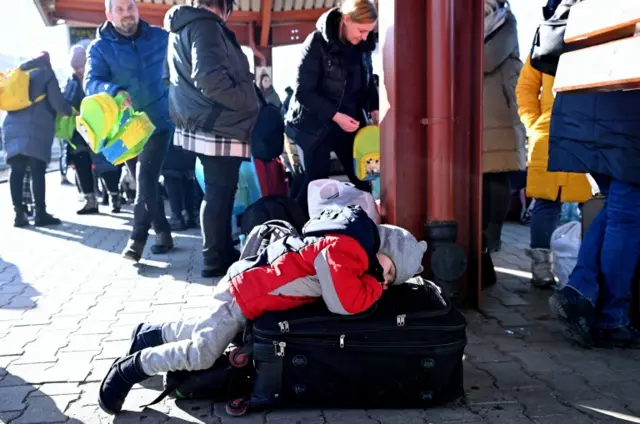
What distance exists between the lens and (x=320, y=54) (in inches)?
170

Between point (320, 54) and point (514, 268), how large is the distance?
7.02ft

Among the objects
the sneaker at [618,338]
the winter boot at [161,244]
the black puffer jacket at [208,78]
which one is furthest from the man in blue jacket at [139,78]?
the sneaker at [618,338]

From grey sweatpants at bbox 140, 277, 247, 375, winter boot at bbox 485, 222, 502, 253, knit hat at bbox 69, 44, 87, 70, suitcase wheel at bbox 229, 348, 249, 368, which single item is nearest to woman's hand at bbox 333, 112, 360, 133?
winter boot at bbox 485, 222, 502, 253

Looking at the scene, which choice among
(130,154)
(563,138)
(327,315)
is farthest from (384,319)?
(130,154)

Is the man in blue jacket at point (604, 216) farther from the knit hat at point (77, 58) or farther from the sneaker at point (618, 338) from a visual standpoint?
the knit hat at point (77, 58)

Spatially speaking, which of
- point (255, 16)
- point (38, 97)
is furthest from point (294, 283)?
point (255, 16)

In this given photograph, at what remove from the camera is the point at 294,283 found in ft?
8.68

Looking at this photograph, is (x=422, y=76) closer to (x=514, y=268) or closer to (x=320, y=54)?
(x=320, y=54)

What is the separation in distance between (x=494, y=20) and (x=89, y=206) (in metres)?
5.77

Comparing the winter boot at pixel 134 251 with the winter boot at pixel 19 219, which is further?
the winter boot at pixel 19 219

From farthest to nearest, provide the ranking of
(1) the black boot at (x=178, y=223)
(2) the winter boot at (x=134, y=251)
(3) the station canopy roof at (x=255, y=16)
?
(3) the station canopy roof at (x=255, y=16) < (1) the black boot at (x=178, y=223) < (2) the winter boot at (x=134, y=251)

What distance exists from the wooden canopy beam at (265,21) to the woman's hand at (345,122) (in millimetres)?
7562

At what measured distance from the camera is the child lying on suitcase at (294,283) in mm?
2547

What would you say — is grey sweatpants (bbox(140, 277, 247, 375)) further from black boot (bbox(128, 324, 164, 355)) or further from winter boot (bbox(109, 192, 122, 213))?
winter boot (bbox(109, 192, 122, 213))
